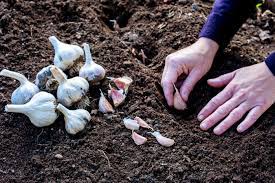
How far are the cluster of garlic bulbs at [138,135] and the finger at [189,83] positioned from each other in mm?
207

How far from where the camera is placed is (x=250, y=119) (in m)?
1.89

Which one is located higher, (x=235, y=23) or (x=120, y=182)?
(x=235, y=23)

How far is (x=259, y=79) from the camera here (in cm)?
195

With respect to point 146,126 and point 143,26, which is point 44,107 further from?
point 143,26

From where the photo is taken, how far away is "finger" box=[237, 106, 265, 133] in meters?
1.89

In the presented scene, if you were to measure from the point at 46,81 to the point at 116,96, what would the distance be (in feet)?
0.92

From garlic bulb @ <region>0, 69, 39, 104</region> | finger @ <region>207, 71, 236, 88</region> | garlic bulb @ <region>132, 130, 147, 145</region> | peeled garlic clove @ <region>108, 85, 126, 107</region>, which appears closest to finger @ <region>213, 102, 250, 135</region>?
finger @ <region>207, 71, 236, 88</region>

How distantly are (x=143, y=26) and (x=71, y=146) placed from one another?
820 millimetres

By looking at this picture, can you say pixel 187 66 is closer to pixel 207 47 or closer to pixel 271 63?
pixel 207 47

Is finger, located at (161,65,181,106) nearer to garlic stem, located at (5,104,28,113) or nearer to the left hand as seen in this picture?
the left hand

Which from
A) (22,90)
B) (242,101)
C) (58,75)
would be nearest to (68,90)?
(58,75)

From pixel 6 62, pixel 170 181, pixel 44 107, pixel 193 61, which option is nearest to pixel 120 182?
pixel 170 181

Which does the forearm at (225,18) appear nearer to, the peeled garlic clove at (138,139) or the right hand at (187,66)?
the right hand at (187,66)

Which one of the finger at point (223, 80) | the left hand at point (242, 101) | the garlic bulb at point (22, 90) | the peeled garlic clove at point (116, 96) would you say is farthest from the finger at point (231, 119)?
the garlic bulb at point (22, 90)
